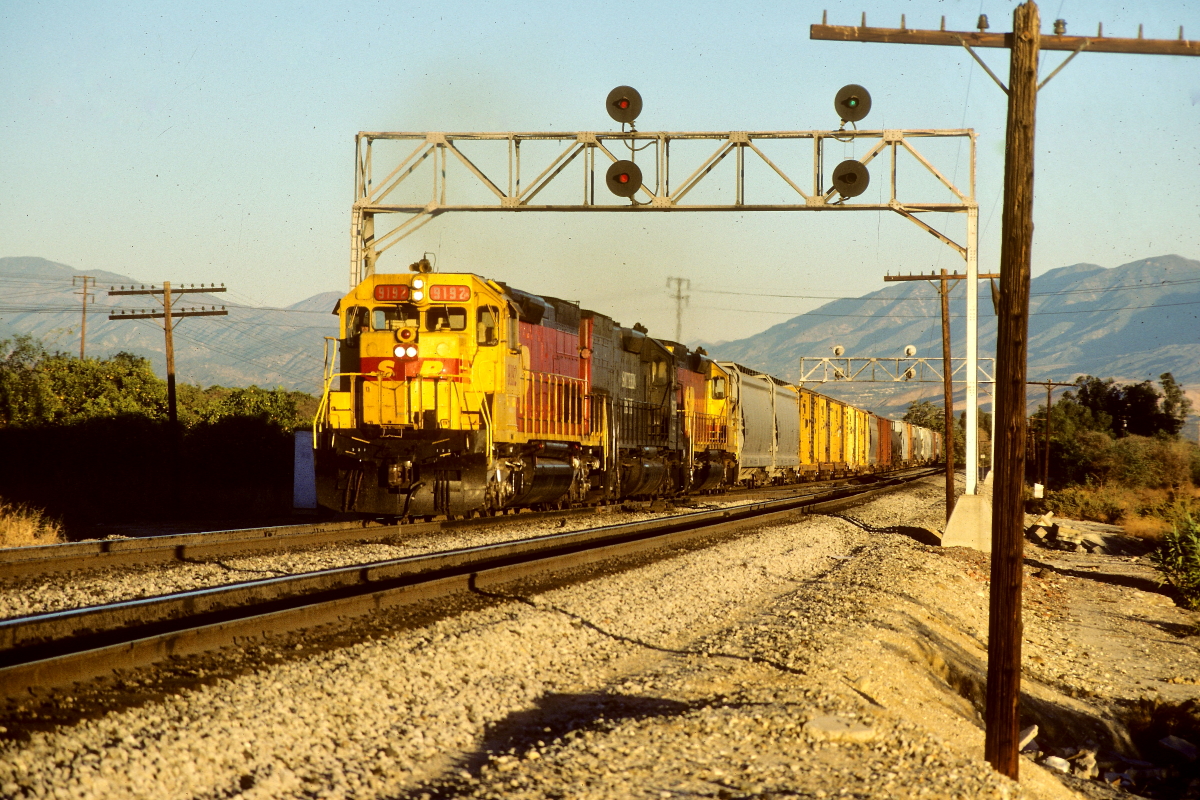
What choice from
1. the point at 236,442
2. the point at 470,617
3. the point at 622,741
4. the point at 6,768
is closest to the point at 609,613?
the point at 470,617

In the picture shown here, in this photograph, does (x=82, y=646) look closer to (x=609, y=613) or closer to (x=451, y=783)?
(x=451, y=783)

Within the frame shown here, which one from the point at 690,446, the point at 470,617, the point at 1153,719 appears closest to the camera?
the point at 470,617

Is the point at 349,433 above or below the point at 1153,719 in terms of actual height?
above

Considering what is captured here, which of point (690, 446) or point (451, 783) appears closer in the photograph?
point (451, 783)

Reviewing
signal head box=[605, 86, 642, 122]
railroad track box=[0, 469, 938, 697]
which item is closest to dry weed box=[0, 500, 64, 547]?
railroad track box=[0, 469, 938, 697]

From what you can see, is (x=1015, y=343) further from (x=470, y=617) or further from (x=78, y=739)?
(x=78, y=739)

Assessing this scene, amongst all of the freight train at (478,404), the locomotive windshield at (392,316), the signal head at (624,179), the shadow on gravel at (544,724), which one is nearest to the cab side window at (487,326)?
the freight train at (478,404)

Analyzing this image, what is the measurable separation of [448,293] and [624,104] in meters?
4.82

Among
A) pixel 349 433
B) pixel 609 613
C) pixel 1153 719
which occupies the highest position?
pixel 349 433

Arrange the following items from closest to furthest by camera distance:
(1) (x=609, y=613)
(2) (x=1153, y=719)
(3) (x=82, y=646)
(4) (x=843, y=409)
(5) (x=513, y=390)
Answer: (3) (x=82, y=646), (1) (x=609, y=613), (2) (x=1153, y=719), (5) (x=513, y=390), (4) (x=843, y=409)

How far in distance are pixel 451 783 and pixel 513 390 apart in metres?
12.0

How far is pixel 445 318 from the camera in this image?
16219mm

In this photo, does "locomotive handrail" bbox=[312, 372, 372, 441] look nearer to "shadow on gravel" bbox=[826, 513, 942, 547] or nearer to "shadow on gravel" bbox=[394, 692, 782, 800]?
"shadow on gravel" bbox=[394, 692, 782, 800]

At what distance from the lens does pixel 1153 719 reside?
34.7 ft
